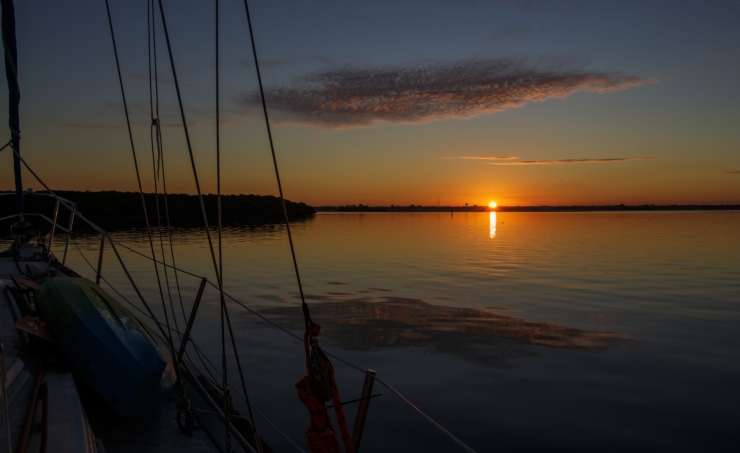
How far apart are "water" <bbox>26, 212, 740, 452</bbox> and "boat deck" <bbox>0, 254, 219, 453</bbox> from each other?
178 cm

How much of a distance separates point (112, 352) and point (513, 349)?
Result: 23.9 feet

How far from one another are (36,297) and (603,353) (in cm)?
883

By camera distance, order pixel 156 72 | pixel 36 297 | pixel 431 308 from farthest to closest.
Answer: pixel 431 308 → pixel 156 72 → pixel 36 297

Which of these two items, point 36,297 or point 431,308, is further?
point 431,308

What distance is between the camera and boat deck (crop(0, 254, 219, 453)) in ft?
11.5

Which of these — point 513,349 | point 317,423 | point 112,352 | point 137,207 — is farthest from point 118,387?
point 137,207

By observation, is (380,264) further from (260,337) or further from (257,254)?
(260,337)

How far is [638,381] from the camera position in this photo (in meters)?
8.07

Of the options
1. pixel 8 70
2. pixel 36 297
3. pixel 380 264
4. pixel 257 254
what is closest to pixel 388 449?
pixel 36 297

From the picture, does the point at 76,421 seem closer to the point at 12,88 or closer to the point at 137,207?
the point at 12,88

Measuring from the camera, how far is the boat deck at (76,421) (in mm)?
3520

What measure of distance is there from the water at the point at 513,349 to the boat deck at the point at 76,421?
1.78 m

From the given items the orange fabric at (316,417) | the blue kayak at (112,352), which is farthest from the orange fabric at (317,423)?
the blue kayak at (112,352)

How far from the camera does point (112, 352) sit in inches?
183
